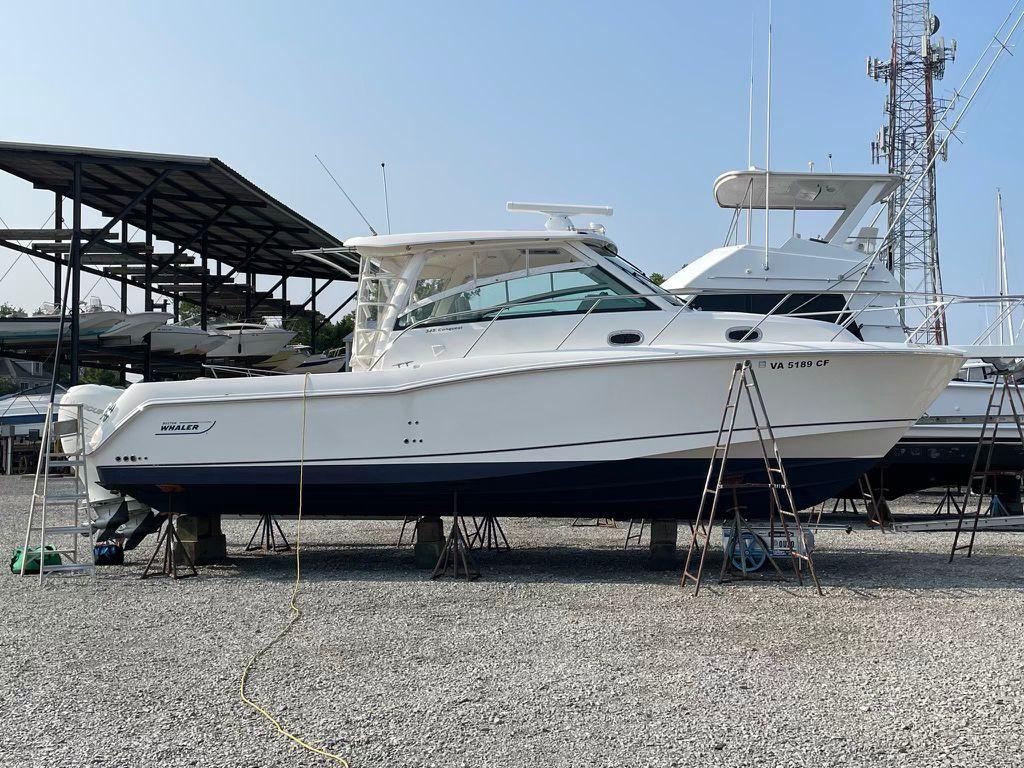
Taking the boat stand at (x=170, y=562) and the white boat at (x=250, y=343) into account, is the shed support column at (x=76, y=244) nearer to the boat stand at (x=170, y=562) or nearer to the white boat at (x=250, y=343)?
the white boat at (x=250, y=343)

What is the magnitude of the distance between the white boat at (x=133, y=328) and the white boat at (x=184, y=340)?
52 cm

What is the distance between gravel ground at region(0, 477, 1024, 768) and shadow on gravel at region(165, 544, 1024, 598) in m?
0.06

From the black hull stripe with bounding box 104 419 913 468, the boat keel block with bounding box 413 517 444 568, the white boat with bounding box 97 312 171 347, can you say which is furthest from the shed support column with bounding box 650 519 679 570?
the white boat with bounding box 97 312 171 347

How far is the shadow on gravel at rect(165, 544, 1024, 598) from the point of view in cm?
777

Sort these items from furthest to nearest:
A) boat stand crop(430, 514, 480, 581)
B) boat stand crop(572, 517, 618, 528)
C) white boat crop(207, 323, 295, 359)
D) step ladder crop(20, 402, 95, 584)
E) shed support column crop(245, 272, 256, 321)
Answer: shed support column crop(245, 272, 256, 321) < white boat crop(207, 323, 295, 359) < boat stand crop(572, 517, 618, 528) < step ladder crop(20, 402, 95, 584) < boat stand crop(430, 514, 480, 581)

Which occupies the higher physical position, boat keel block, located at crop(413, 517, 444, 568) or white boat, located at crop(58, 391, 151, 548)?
white boat, located at crop(58, 391, 151, 548)

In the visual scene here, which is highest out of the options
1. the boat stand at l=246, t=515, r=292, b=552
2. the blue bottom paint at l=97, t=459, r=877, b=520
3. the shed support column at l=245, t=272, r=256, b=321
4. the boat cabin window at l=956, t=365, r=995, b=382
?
the shed support column at l=245, t=272, r=256, b=321

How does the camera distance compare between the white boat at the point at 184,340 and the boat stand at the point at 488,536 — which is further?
the white boat at the point at 184,340

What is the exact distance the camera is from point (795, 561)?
7.68 m

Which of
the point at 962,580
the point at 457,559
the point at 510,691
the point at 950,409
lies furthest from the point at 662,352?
the point at 950,409

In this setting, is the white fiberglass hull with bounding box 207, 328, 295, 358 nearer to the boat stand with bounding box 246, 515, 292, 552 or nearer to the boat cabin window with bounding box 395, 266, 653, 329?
the boat stand with bounding box 246, 515, 292, 552

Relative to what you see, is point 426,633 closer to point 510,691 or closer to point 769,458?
point 510,691

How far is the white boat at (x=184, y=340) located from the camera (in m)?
21.2

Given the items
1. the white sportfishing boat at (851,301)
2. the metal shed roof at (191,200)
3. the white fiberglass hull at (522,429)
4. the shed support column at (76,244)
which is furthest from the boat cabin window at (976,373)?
the shed support column at (76,244)
